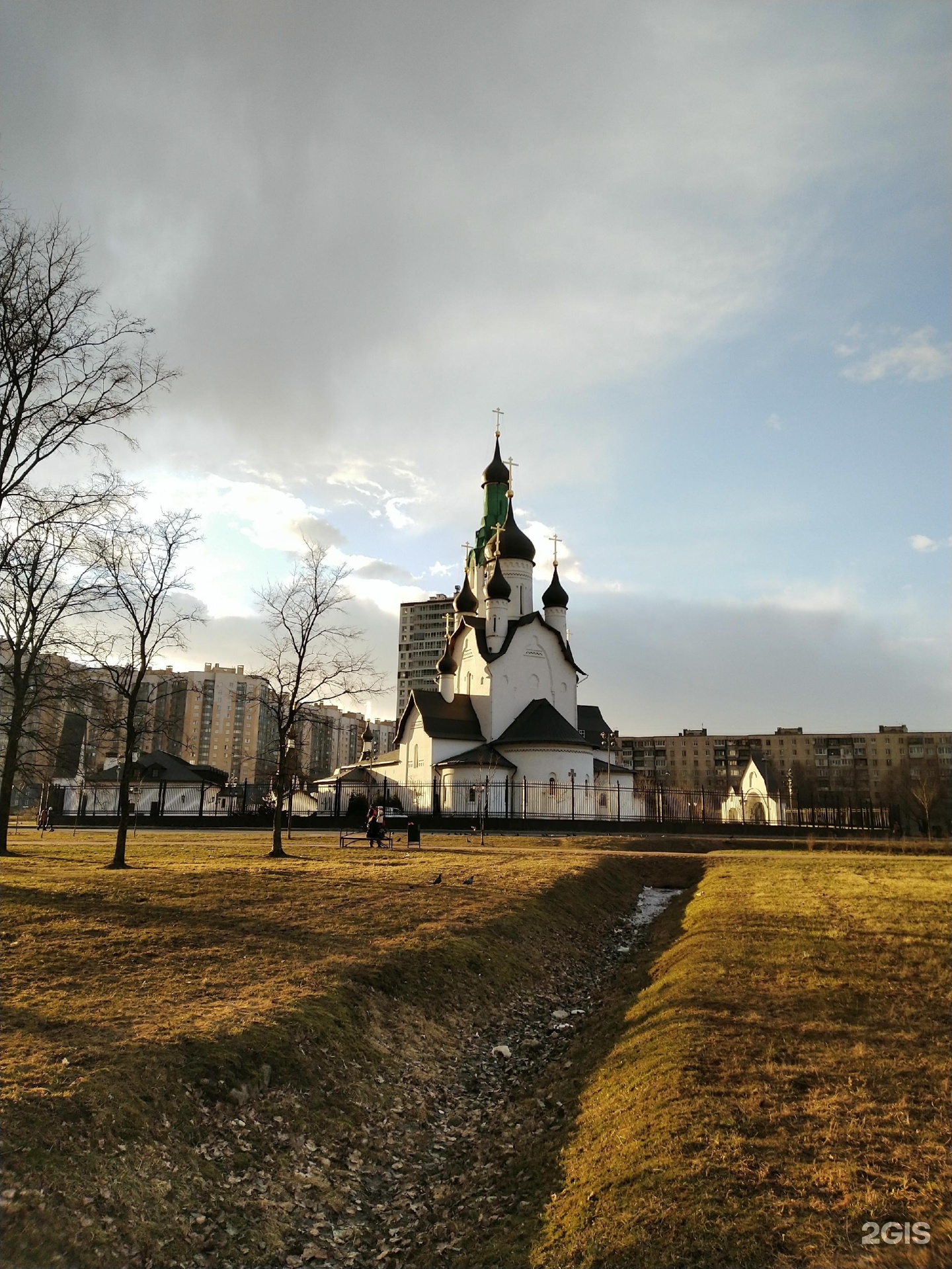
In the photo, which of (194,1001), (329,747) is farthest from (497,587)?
(329,747)

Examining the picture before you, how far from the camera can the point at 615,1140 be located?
636 cm

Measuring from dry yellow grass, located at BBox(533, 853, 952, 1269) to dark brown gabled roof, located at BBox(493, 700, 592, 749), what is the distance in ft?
113

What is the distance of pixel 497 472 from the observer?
59625 millimetres

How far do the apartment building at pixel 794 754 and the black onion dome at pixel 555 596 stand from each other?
53.4 m

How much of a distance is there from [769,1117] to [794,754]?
12630cm

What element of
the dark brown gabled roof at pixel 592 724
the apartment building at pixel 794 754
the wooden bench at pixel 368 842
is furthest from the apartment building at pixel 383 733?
the wooden bench at pixel 368 842

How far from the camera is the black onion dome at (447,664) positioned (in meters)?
54.3

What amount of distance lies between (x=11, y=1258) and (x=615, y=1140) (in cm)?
413

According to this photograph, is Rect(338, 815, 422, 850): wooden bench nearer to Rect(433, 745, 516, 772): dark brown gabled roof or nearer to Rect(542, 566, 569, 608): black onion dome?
Rect(433, 745, 516, 772): dark brown gabled roof

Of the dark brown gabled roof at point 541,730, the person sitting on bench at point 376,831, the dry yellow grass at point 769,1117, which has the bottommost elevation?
the dry yellow grass at point 769,1117

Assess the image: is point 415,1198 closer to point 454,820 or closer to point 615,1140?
point 615,1140

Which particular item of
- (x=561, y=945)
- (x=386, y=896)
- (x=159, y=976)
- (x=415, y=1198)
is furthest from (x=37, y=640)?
(x=415, y=1198)

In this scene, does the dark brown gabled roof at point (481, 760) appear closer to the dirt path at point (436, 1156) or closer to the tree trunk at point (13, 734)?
the tree trunk at point (13, 734)

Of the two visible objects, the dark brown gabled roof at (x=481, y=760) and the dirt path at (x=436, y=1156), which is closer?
the dirt path at (x=436, y=1156)
